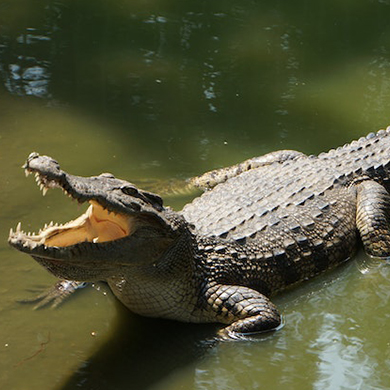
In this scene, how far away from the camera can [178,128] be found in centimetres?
756

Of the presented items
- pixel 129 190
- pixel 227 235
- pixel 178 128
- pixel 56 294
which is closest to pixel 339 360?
pixel 227 235

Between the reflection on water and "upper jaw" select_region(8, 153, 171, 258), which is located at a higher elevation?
"upper jaw" select_region(8, 153, 171, 258)

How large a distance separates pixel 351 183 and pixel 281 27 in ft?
14.5

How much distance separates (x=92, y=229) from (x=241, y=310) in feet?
3.45

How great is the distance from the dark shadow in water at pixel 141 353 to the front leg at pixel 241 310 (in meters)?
0.12

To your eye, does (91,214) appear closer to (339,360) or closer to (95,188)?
(95,188)

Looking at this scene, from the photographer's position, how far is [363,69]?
9.09 m

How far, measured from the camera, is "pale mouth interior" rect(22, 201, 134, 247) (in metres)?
4.66

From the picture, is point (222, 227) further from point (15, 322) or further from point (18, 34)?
point (18, 34)

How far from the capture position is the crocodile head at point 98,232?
4.35 metres

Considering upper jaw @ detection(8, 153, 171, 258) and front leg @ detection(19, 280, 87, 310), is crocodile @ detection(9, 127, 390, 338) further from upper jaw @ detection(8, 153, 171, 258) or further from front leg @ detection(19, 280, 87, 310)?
front leg @ detection(19, 280, 87, 310)

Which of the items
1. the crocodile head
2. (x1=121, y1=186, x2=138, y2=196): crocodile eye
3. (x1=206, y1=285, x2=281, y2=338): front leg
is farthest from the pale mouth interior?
(x1=206, y1=285, x2=281, y2=338): front leg

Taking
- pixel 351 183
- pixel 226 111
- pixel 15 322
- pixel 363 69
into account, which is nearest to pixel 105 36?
pixel 226 111

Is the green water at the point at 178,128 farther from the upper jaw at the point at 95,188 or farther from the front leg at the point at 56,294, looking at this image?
the upper jaw at the point at 95,188
